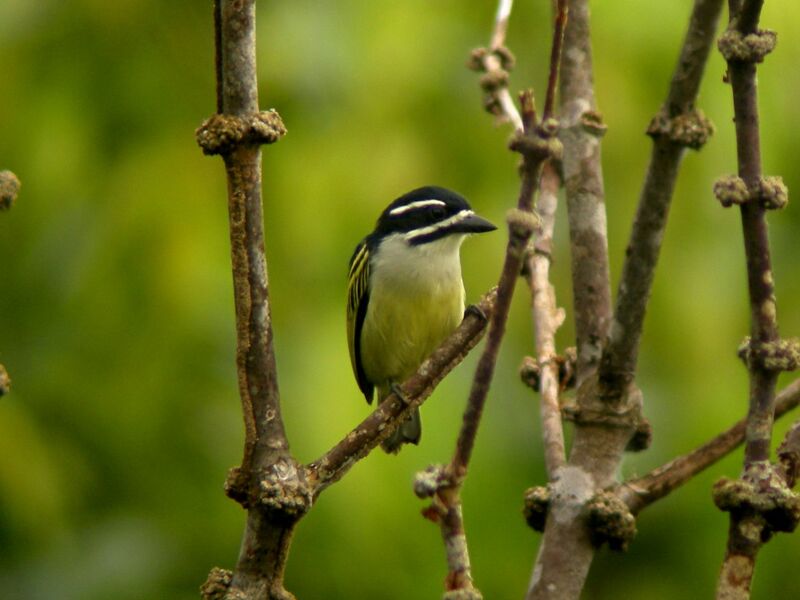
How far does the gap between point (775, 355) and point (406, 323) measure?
9.72 feet

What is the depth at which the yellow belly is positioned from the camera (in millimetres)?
5160

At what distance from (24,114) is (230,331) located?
1.21 metres

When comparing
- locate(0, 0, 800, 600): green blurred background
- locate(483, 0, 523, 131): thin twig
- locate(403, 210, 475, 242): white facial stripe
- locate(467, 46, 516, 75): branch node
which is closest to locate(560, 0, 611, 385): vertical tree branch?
locate(483, 0, 523, 131): thin twig

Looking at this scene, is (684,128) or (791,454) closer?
(684,128)

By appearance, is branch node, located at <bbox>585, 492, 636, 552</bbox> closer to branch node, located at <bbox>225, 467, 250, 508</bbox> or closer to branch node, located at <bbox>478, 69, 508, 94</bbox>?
branch node, located at <bbox>225, 467, 250, 508</bbox>

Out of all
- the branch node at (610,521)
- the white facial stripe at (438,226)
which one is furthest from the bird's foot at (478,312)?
the white facial stripe at (438,226)

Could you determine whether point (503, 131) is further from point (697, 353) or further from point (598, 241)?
point (598, 241)

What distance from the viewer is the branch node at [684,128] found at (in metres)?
2.28

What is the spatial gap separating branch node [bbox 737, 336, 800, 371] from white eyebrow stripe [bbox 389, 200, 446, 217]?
249 centimetres

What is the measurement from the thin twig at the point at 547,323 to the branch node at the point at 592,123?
0.27m

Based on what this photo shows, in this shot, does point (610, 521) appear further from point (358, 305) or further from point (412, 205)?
point (358, 305)

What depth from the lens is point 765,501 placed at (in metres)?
2.38

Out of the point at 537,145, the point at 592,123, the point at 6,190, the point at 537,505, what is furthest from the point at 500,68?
the point at 6,190

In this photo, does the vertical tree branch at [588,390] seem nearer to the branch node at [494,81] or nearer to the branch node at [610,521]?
the branch node at [610,521]
